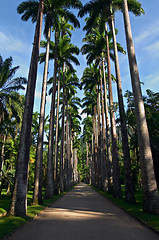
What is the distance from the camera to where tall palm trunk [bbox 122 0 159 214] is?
7.36 meters

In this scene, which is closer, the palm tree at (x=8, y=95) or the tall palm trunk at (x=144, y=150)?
the tall palm trunk at (x=144, y=150)

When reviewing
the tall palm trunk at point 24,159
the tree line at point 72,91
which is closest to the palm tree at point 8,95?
the tree line at point 72,91

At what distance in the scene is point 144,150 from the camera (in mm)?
8133

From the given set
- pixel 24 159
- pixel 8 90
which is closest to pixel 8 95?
pixel 8 90

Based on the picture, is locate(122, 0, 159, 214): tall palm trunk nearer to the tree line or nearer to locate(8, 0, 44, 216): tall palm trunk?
→ the tree line

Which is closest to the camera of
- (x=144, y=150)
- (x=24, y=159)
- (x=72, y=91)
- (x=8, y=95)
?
(x=24, y=159)

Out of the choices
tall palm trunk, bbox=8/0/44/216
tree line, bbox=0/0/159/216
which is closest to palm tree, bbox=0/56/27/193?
tree line, bbox=0/0/159/216

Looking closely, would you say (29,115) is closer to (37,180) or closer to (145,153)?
(37,180)

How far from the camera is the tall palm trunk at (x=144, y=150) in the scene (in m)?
7.36

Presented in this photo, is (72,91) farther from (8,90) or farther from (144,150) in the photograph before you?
(144,150)

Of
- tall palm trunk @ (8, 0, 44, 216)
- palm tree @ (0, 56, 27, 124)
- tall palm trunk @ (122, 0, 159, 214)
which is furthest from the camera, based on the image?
palm tree @ (0, 56, 27, 124)

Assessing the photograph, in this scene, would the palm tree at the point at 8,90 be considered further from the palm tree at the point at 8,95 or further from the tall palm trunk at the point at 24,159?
the tall palm trunk at the point at 24,159

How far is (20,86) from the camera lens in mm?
18453

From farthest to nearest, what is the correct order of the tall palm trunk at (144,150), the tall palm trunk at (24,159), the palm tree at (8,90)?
the palm tree at (8,90) < the tall palm trunk at (144,150) < the tall palm trunk at (24,159)
